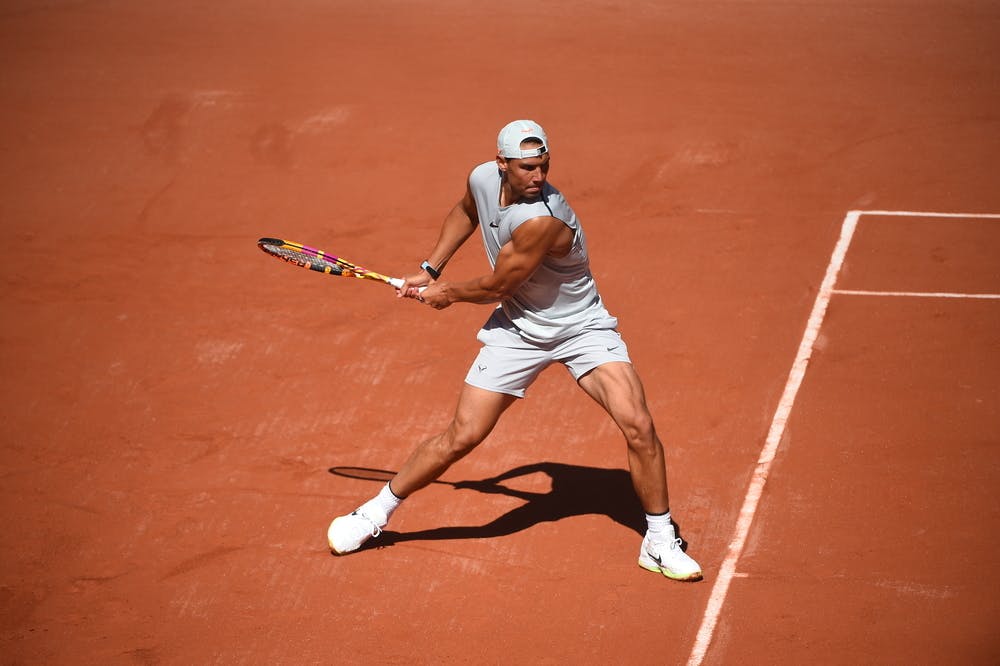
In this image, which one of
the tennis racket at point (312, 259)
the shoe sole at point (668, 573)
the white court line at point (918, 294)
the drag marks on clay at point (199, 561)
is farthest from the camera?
the white court line at point (918, 294)

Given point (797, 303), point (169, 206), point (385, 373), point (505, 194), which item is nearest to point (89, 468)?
point (385, 373)

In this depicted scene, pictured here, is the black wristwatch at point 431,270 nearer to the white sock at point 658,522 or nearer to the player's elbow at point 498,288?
the player's elbow at point 498,288

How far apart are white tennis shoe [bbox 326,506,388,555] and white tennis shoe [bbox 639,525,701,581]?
140 centimetres

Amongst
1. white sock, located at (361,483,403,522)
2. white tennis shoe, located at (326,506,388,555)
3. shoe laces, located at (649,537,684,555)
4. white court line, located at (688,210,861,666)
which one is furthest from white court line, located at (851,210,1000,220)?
white tennis shoe, located at (326,506,388,555)

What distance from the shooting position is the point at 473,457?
7.06 metres

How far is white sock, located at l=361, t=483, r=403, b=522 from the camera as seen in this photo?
6.11 meters

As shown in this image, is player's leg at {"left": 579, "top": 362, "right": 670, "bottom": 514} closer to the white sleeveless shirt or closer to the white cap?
the white sleeveless shirt

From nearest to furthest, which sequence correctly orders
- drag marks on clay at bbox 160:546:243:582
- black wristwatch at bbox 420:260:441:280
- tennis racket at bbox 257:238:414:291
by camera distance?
drag marks on clay at bbox 160:546:243:582
black wristwatch at bbox 420:260:441:280
tennis racket at bbox 257:238:414:291

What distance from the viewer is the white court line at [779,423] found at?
18.2 ft

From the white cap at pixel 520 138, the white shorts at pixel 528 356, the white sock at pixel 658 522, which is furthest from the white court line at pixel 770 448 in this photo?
the white cap at pixel 520 138

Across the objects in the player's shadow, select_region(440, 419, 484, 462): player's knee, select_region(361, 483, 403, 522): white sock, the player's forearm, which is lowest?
the player's shadow

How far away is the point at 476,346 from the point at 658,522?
2.82m

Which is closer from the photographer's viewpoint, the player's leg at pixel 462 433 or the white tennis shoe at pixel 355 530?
the player's leg at pixel 462 433

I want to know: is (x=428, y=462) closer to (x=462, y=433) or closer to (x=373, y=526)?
(x=462, y=433)
